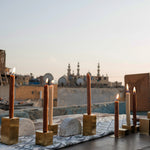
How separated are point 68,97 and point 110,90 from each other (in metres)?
6.81

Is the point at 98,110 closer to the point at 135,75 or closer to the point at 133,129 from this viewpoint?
the point at 135,75

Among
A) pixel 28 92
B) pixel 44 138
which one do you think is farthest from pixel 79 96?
pixel 44 138

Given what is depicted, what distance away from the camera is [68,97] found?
962 inches

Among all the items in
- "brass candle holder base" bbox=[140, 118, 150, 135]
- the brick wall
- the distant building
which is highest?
the distant building

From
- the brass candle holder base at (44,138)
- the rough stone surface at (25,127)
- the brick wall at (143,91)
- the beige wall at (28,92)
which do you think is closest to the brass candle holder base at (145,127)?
the brass candle holder base at (44,138)

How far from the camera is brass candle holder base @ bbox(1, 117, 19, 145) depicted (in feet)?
7.57

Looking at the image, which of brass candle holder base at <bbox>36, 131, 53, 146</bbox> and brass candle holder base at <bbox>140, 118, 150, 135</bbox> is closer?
brass candle holder base at <bbox>36, 131, 53, 146</bbox>

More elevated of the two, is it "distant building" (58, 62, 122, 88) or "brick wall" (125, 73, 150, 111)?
"distant building" (58, 62, 122, 88)

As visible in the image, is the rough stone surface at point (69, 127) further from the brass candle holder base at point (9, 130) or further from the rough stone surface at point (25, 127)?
the brass candle holder base at point (9, 130)

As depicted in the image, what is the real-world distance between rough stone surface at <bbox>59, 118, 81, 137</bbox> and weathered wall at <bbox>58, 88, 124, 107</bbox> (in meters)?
19.6

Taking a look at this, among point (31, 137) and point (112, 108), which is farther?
point (112, 108)

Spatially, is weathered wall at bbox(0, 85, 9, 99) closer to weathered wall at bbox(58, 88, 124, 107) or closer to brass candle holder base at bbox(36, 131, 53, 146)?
weathered wall at bbox(58, 88, 124, 107)

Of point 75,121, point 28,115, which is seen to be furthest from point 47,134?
point 28,115

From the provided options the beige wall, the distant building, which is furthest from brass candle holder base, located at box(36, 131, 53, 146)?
the distant building
